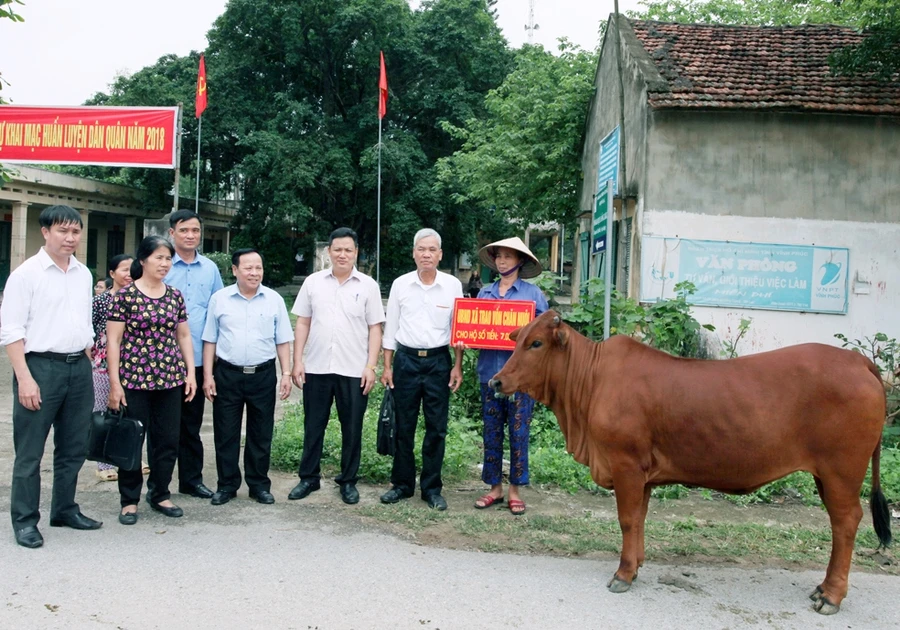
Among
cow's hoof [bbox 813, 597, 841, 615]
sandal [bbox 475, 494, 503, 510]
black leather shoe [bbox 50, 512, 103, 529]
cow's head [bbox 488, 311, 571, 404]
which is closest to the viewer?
cow's hoof [bbox 813, 597, 841, 615]

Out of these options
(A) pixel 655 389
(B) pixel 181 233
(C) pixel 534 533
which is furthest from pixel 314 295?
(A) pixel 655 389

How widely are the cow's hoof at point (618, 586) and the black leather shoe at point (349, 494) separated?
2.18 meters

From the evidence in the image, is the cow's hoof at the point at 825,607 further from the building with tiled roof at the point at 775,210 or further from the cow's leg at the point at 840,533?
the building with tiled roof at the point at 775,210

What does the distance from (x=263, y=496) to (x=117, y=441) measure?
3.64 feet

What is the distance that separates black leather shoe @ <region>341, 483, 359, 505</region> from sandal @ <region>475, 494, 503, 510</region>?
2.85ft

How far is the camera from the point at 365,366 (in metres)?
6.04

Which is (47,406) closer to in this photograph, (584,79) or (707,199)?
(707,199)

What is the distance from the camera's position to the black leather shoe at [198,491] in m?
5.96

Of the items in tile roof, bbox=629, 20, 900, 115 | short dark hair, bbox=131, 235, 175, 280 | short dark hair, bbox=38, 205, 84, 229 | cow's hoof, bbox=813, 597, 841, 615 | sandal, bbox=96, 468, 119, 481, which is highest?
tile roof, bbox=629, 20, 900, 115

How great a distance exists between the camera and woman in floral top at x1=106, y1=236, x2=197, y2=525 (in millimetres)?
5316

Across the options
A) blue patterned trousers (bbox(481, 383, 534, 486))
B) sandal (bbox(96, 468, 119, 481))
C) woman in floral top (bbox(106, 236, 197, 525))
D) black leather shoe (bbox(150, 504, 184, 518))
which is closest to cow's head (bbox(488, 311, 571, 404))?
blue patterned trousers (bbox(481, 383, 534, 486))

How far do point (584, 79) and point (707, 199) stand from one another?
290 inches

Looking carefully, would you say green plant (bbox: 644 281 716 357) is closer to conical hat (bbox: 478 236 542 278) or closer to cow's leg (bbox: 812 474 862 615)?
conical hat (bbox: 478 236 542 278)

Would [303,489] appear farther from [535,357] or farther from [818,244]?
[818,244]
